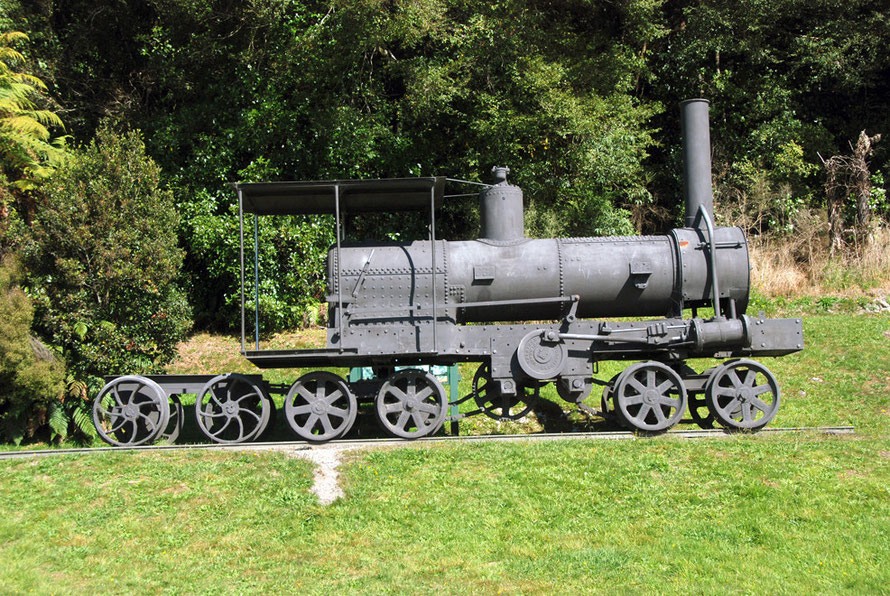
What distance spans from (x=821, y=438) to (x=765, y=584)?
3968 millimetres

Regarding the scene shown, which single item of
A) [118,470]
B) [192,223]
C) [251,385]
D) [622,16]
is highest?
[622,16]

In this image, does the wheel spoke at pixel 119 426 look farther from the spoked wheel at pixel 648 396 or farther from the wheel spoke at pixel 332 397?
the spoked wheel at pixel 648 396

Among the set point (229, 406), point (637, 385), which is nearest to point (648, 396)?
point (637, 385)

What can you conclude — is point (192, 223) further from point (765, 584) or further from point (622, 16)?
point (765, 584)

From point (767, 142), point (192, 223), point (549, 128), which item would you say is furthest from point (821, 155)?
point (192, 223)

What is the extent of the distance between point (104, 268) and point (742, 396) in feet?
31.1

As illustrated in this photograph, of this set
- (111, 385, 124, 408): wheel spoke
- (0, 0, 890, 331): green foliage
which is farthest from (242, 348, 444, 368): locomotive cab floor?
(0, 0, 890, 331): green foliage

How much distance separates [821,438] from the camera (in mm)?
9828

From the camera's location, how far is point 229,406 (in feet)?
34.4

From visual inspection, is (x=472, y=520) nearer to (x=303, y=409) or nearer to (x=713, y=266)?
(x=303, y=409)

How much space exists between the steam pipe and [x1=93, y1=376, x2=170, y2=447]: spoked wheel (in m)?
7.62

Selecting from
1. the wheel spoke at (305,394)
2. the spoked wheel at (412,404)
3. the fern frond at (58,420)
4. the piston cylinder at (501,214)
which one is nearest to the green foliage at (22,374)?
A: the fern frond at (58,420)

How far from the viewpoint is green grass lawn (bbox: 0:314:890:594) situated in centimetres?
674

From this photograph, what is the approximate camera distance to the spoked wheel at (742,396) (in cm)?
1015
